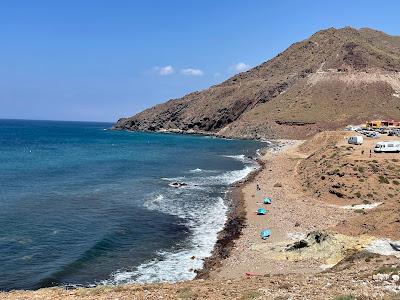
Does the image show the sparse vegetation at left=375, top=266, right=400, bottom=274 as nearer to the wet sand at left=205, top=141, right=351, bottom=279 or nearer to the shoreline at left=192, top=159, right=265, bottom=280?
the wet sand at left=205, top=141, right=351, bottom=279

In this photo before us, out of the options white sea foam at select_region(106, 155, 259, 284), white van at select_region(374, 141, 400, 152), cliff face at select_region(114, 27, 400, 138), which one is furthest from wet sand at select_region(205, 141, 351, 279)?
cliff face at select_region(114, 27, 400, 138)

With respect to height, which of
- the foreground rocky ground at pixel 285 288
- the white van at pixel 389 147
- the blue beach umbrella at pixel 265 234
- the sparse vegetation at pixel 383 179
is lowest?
the blue beach umbrella at pixel 265 234

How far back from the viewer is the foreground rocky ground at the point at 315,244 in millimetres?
18672

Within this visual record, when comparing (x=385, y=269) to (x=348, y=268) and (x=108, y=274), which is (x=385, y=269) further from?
(x=108, y=274)

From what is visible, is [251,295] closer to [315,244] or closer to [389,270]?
[389,270]

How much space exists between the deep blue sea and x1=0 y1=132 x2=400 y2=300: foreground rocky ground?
3.98 m

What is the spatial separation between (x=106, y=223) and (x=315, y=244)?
2019 centimetres

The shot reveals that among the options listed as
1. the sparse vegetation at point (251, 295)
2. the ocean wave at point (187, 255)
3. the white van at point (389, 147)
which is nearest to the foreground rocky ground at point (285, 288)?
the sparse vegetation at point (251, 295)

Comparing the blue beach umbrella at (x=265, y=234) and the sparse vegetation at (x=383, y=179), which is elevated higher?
the sparse vegetation at (x=383, y=179)

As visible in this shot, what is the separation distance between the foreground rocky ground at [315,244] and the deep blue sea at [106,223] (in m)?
3.98

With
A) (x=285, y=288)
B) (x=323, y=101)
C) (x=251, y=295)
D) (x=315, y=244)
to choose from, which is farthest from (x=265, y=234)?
(x=323, y=101)

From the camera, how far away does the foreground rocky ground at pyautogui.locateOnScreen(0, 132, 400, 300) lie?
18.7m

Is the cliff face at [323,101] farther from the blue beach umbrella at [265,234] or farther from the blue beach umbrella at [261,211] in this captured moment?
the blue beach umbrella at [265,234]

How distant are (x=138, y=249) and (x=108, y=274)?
5520 millimetres
